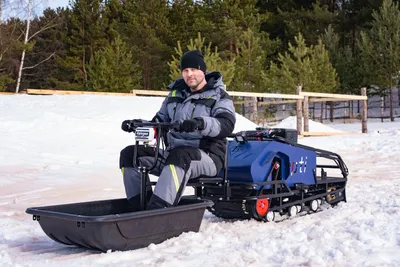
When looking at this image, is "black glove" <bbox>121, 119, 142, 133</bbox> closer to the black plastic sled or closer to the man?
the man

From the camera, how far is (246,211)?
462 cm

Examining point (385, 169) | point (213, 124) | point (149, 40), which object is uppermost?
point (149, 40)

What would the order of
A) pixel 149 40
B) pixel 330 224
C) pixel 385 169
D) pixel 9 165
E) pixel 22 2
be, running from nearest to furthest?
1. pixel 330 224
2. pixel 385 169
3. pixel 9 165
4. pixel 22 2
5. pixel 149 40

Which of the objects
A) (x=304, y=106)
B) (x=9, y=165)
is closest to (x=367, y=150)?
(x=304, y=106)

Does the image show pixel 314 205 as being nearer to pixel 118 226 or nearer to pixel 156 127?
pixel 156 127

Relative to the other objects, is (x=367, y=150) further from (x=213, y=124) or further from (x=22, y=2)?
(x=22, y=2)

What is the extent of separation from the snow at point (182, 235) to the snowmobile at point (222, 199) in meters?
0.11

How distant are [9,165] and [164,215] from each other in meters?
6.18

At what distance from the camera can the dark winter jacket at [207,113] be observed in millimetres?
4250

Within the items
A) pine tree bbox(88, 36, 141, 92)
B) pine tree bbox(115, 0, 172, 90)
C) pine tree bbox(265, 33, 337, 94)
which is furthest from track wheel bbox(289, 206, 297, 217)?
pine tree bbox(115, 0, 172, 90)

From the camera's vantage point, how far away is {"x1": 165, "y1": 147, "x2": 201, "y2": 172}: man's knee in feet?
12.9

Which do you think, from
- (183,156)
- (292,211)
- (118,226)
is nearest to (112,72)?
(292,211)

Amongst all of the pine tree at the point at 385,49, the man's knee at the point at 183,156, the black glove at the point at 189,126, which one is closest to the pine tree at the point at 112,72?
the pine tree at the point at 385,49

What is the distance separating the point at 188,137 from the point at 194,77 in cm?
49
